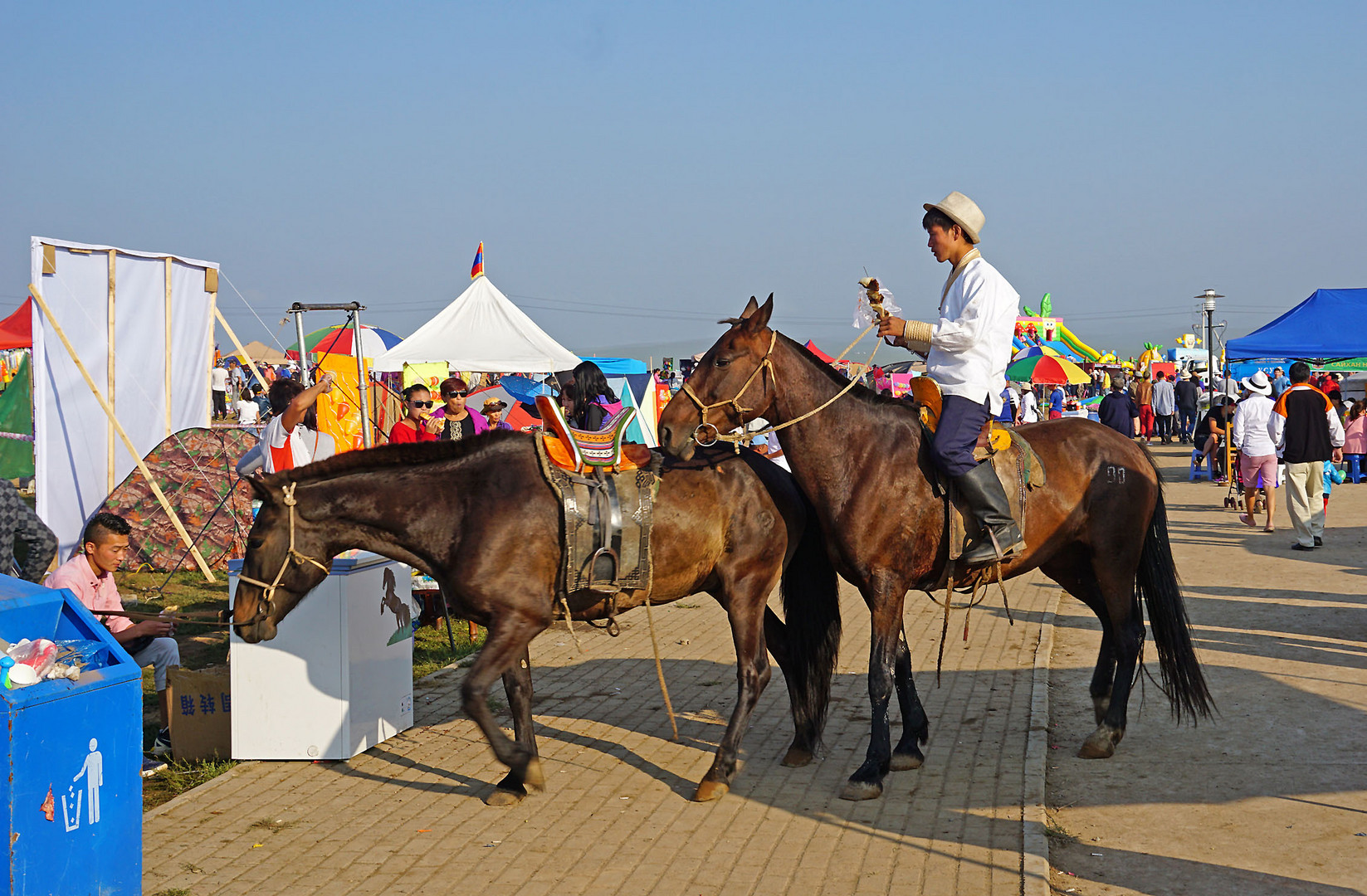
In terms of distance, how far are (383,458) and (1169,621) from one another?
14.5 feet

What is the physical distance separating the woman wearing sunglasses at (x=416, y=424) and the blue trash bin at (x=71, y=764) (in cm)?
499

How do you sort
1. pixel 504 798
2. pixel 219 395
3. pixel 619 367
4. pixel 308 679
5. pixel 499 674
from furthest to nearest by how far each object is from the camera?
pixel 219 395 < pixel 619 367 < pixel 308 679 < pixel 504 798 < pixel 499 674

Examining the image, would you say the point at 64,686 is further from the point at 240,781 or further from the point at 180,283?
the point at 180,283

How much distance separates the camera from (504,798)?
562cm

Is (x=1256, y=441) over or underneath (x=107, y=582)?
over

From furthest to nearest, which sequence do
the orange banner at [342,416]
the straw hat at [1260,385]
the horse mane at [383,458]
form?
the straw hat at [1260,385] → the orange banner at [342,416] → the horse mane at [383,458]

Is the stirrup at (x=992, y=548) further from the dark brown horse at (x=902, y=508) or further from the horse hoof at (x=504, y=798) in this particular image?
the horse hoof at (x=504, y=798)

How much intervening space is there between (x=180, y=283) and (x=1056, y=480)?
10015mm

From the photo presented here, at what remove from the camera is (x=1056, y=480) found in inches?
245

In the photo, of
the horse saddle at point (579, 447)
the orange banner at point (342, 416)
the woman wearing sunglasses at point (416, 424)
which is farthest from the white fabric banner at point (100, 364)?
the horse saddle at point (579, 447)

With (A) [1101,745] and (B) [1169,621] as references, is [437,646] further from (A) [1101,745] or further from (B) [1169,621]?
(B) [1169,621]

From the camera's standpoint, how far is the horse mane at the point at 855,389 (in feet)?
18.9

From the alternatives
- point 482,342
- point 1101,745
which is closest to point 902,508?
point 1101,745

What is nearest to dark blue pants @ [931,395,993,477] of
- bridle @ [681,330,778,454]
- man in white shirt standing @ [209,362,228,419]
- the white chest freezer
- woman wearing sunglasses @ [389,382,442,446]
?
bridle @ [681,330,778,454]
